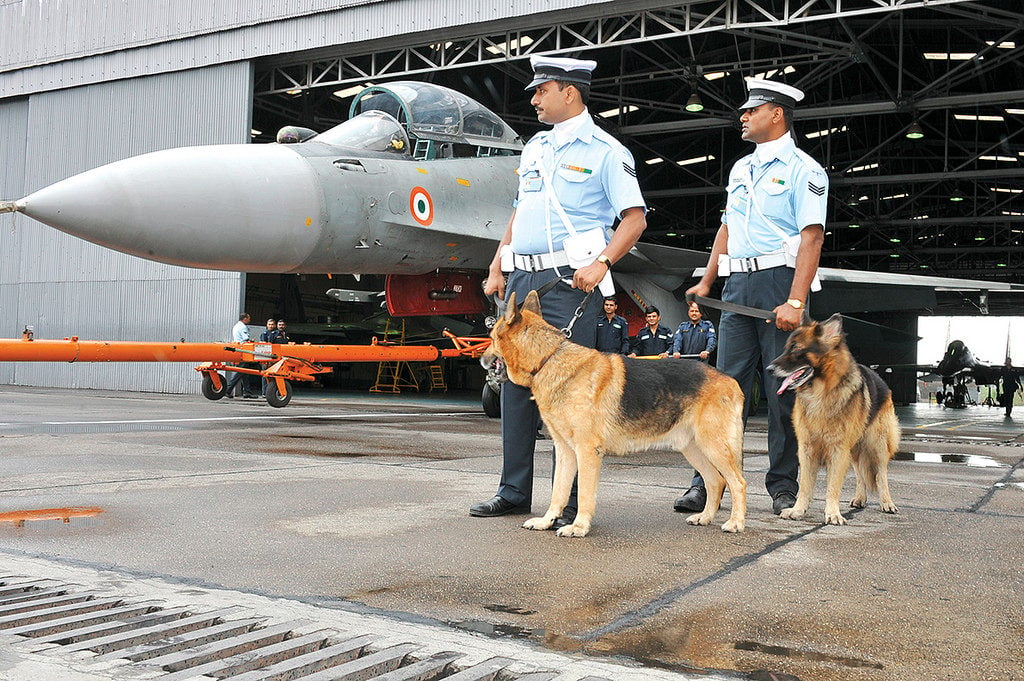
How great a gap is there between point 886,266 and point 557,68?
1897 inches

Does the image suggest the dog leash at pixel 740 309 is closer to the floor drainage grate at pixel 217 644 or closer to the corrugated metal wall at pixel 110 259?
the floor drainage grate at pixel 217 644

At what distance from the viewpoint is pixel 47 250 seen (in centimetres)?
1956

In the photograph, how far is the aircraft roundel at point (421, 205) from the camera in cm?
1012

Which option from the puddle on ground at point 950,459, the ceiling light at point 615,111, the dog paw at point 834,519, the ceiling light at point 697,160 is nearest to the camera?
the dog paw at point 834,519

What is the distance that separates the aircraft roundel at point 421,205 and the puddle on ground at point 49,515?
21.8 feet

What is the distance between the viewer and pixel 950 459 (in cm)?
768

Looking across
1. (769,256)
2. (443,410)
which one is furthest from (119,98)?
(769,256)

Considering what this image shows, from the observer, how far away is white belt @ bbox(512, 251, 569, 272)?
414 centimetres

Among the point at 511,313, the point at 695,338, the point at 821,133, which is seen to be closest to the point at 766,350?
the point at 511,313

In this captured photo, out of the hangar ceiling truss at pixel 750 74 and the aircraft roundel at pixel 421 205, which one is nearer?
the aircraft roundel at pixel 421 205

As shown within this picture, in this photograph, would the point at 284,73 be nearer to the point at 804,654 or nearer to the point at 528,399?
the point at 528,399

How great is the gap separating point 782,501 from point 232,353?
7.99m

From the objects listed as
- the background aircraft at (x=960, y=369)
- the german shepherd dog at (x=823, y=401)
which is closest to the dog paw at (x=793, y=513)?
the german shepherd dog at (x=823, y=401)

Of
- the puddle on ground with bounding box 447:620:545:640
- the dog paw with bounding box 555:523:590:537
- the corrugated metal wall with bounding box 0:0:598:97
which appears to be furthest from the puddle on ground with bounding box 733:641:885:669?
the corrugated metal wall with bounding box 0:0:598:97
